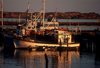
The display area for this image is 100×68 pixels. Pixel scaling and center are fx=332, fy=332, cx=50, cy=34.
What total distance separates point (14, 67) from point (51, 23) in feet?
132

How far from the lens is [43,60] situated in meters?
45.4

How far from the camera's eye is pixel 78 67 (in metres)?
40.9

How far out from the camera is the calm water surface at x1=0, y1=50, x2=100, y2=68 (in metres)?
41.4

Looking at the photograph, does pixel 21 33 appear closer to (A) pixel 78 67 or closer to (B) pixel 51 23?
(B) pixel 51 23

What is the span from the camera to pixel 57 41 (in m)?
59.4

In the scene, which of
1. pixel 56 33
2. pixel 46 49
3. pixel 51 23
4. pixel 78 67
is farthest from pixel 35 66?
pixel 51 23

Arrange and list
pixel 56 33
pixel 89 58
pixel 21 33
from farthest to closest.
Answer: pixel 21 33 < pixel 56 33 < pixel 89 58

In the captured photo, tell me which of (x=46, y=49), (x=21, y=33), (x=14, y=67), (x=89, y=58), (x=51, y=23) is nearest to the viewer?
(x=14, y=67)

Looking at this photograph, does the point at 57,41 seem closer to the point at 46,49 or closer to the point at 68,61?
the point at 46,49

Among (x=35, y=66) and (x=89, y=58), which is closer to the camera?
(x=35, y=66)

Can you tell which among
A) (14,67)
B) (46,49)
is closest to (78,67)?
(14,67)

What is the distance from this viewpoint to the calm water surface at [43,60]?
41375 millimetres

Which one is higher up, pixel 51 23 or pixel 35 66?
pixel 51 23

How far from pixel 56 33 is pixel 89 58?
43.0ft
